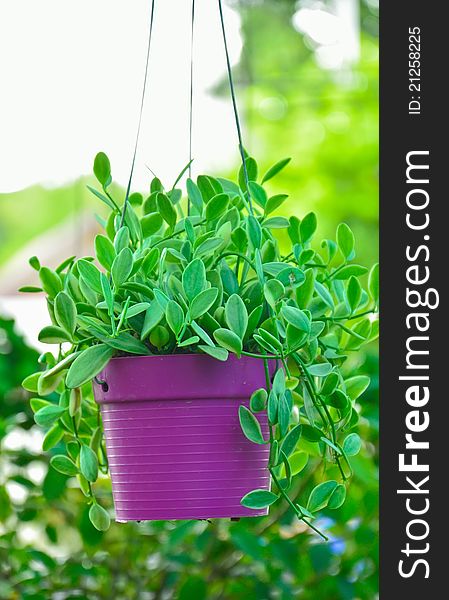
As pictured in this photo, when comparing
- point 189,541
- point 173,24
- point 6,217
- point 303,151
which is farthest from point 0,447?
point 6,217

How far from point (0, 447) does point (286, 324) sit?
77cm

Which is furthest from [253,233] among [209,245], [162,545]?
[162,545]

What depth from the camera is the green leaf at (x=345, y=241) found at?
84cm

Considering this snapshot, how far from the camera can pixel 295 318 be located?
0.69 meters

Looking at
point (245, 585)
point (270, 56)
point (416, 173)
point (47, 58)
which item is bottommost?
point (245, 585)

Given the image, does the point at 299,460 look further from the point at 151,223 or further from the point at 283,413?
the point at 151,223

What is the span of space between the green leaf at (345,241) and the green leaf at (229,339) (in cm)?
22

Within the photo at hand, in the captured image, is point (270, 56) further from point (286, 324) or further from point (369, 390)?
point (286, 324)

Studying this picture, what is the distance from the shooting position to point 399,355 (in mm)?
849

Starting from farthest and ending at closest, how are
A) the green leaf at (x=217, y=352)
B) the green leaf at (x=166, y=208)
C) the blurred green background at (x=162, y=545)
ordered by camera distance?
the blurred green background at (x=162, y=545) < the green leaf at (x=166, y=208) < the green leaf at (x=217, y=352)

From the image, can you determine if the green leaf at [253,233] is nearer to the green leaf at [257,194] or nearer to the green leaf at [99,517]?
the green leaf at [257,194]

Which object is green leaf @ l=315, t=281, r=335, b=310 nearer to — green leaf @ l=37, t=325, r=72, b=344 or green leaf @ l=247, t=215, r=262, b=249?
green leaf @ l=247, t=215, r=262, b=249

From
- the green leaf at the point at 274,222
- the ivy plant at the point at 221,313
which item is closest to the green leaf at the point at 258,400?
the ivy plant at the point at 221,313

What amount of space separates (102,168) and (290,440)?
319 mm
